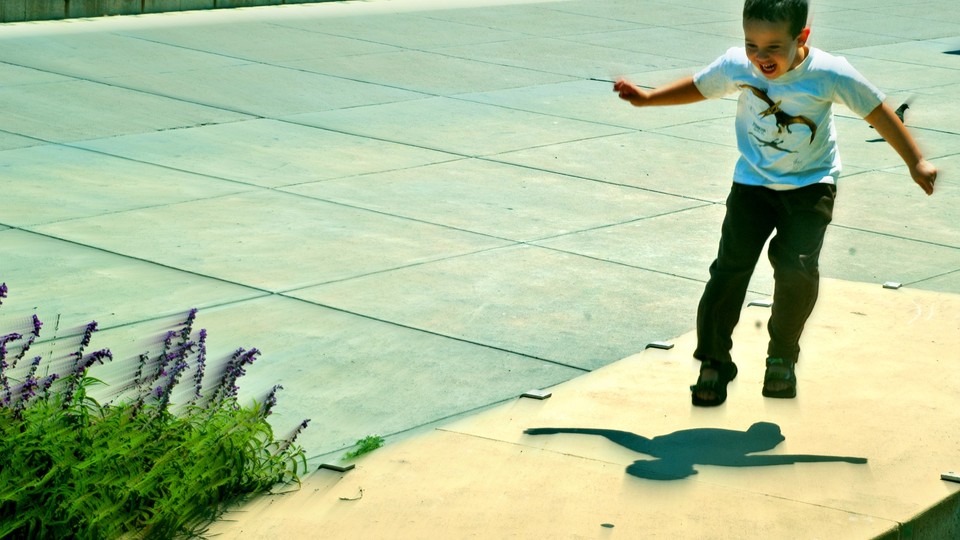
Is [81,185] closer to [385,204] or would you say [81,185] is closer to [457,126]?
[385,204]

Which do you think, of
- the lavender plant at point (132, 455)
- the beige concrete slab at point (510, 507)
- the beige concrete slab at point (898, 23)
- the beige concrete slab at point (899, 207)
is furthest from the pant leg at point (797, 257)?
the beige concrete slab at point (898, 23)

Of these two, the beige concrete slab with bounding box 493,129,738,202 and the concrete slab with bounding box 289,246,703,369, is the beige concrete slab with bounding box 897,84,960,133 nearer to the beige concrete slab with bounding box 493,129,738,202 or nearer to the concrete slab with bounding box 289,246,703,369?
the beige concrete slab with bounding box 493,129,738,202

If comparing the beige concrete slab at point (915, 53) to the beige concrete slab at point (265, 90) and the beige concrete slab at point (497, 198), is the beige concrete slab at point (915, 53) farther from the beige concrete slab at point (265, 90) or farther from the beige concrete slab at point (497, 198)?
the beige concrete slab at point (497, 198)

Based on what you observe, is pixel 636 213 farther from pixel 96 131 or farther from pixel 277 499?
pixel 277 499

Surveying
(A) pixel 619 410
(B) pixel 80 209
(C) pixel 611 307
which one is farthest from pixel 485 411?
(B) pixel 80 209

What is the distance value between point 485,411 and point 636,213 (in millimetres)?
3417

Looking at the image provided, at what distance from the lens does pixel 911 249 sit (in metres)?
7.70

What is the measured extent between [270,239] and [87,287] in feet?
3.90

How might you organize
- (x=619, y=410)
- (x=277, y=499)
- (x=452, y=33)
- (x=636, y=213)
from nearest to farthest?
1. (x=277, y=499)
2. (x=619, y=410)
3. (x=636, y=213)
4. (x=452, y=33)

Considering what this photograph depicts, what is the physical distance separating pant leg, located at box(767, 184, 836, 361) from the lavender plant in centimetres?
169

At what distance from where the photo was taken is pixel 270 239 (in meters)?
7.18

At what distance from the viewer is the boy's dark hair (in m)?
4.52

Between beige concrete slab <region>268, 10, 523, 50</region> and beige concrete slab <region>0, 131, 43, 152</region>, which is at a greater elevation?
beige concrete slab <region>268, 10, 523, 50</region>

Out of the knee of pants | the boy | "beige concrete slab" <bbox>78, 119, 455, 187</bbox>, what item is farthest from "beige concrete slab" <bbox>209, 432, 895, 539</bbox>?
"beige concrete slab" <bbox>78, 119, 455, 187</bbox>
